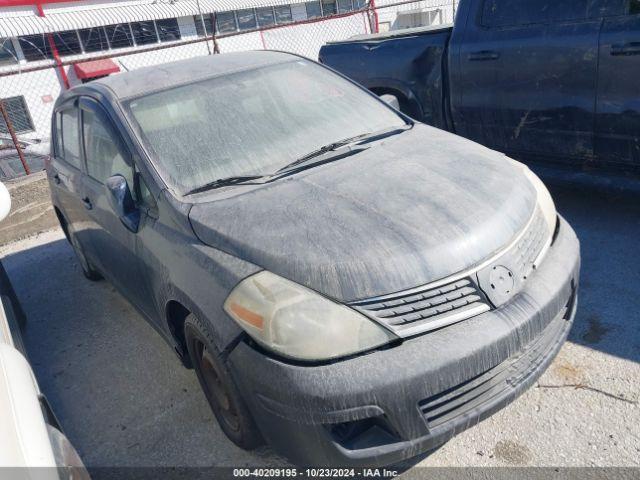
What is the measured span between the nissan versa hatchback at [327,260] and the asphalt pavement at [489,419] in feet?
1.30

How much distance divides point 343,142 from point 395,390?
158 cm

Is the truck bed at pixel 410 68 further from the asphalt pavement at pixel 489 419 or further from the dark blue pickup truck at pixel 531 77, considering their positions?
the asphalt pavement at pixel 489 419

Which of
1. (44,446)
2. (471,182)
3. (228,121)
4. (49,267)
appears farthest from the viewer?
(49,267)

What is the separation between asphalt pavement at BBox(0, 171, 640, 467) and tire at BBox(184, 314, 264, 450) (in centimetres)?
16

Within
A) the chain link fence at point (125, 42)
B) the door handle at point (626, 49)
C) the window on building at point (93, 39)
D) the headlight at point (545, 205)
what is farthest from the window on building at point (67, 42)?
the headlight at point (545, 205)

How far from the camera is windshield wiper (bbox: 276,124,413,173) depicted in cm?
291

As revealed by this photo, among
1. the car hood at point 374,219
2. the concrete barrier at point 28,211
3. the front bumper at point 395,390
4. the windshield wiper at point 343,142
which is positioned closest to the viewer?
the front bumper at point 395,390

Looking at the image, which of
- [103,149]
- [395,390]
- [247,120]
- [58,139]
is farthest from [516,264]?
[58,139]

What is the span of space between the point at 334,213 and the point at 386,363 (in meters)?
0.70

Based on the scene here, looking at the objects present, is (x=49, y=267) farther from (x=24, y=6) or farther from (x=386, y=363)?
(x=24, y=6)

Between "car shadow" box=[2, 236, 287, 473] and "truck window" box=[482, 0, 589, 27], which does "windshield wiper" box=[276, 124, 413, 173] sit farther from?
"truck window" box=[482, 0, 589, 27]

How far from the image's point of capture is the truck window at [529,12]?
3.92 m

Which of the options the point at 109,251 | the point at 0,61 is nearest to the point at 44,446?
the point at 109,251

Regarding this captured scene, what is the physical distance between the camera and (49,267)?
5.57 metres
